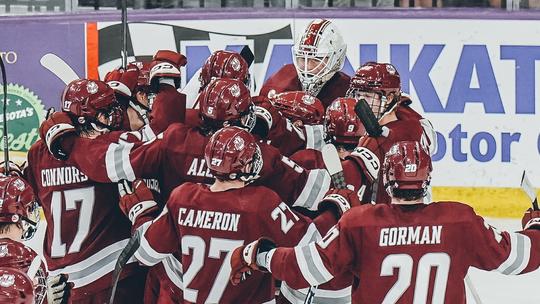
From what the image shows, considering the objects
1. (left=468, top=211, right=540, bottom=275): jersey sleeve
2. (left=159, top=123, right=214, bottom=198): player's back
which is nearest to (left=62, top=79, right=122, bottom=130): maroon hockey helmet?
(left=159, top=123, right=214, bottom=198): player's back

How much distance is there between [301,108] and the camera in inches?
209

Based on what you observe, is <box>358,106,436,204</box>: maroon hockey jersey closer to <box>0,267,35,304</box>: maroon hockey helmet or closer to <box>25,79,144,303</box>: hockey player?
<box>25,79,144,303</box>: hockey player

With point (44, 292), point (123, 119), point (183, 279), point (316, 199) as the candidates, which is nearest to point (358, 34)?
point (123, 119)

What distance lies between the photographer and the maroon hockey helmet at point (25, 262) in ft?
12.5

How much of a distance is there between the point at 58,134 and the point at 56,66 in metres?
2.32

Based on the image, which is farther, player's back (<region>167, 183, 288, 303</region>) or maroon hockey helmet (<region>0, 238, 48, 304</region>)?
player's back (<region>167, 183, 288, 303</region>)

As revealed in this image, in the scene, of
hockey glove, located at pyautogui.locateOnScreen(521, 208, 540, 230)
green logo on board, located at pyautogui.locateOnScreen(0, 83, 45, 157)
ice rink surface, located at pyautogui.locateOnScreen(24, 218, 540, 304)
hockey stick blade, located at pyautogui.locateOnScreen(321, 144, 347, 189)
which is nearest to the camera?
hockey glove, located at pyautogui.locateOnScreen(521, 208, 540, 230)

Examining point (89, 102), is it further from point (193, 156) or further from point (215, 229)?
point (215, 229)

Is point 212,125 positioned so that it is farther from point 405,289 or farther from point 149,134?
point 405,289

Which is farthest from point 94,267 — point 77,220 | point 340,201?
point 340,201

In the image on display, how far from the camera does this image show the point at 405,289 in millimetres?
4039

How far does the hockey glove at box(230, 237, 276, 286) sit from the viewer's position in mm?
4191

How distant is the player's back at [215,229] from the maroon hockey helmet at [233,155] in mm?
62

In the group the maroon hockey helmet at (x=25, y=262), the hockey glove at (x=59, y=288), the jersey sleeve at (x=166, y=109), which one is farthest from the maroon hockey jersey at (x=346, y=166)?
the maroon hockey helmet at (x=25, y=262)
